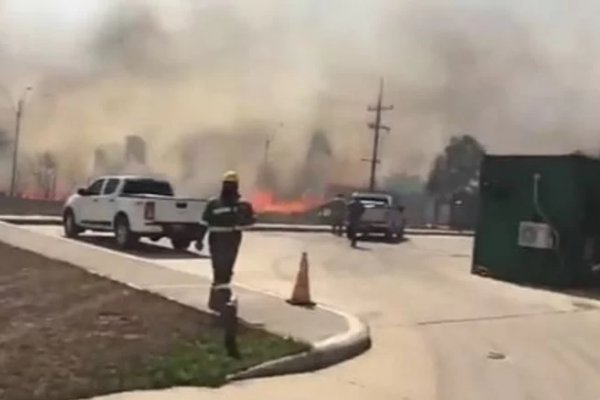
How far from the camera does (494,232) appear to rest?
18516mm

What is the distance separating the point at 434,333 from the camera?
1070 centimetres

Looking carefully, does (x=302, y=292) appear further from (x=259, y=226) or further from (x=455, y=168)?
(x=455, y=168)

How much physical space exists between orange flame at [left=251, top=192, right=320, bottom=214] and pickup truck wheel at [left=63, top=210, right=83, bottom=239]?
33512mm

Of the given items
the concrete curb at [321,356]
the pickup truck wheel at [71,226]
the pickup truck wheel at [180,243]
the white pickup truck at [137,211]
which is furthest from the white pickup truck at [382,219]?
the concrete curb at [321,356]

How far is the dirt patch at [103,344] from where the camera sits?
22.4 feet

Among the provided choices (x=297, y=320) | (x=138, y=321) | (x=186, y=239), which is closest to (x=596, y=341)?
(x=297, y=320)

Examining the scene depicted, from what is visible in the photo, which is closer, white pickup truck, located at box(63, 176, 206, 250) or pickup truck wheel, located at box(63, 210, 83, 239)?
white pickup truck, located at box(63, 176, 206, 250)

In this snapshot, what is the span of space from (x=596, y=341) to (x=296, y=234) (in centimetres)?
1866

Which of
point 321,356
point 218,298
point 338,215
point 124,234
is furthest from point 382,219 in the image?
point 321,356

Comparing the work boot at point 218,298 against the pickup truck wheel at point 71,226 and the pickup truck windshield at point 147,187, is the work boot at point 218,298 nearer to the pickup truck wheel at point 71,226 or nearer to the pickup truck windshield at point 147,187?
the pickup truck windshield at point 147,187

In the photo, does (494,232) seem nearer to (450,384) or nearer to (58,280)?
(58,280)

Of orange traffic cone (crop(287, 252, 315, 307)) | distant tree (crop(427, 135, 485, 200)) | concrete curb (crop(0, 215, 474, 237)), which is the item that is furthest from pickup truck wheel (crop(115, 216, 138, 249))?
distant tree (crop(427, 135, 485, 200))

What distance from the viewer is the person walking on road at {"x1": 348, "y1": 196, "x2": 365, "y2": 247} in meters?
25.3

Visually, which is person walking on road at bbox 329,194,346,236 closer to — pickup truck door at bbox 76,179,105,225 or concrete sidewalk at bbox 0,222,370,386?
pickup truck door at bbox 76,179,105,225
